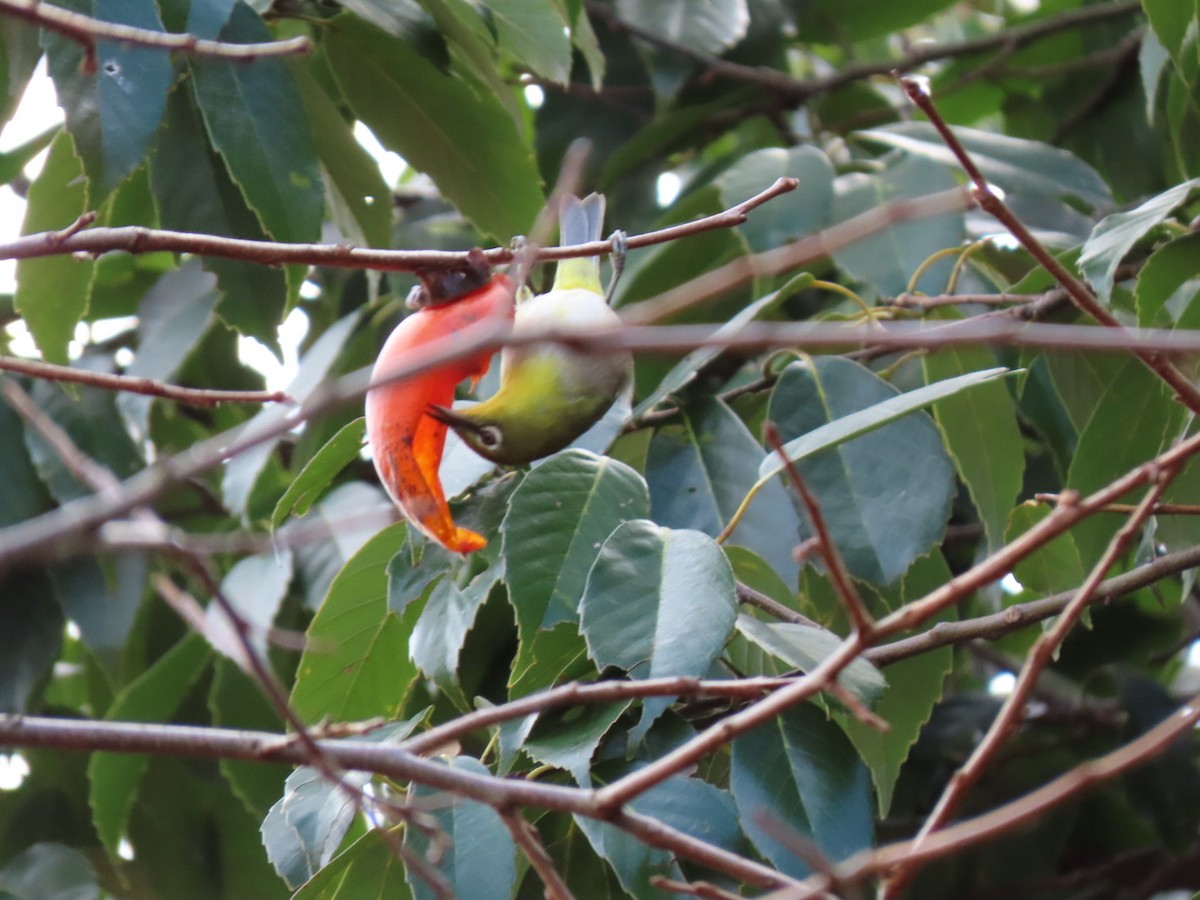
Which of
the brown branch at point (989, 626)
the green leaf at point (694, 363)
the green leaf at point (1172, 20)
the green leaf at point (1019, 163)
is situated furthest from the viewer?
the green leaf at point (1019, 163)

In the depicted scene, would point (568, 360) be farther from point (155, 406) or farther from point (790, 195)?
point (155, 406)

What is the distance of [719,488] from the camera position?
3.16ft

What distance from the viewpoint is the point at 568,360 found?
702 mm

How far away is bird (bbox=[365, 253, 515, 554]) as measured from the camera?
68 centimetres

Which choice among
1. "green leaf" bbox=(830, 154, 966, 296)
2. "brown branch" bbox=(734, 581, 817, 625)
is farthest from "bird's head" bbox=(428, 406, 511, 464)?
"green leaf" bbox=(830, 154, 966, 296)

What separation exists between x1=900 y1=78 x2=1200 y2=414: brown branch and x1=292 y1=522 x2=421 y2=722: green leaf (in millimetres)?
489

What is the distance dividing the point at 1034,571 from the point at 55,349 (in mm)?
836

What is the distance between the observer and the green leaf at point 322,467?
0.88m

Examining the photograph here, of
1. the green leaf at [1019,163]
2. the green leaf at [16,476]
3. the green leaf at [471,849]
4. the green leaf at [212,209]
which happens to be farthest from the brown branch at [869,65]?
the green leaf at [471,849]

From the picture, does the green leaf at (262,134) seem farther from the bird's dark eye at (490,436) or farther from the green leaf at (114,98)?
the bird's dark eye at (490,436)

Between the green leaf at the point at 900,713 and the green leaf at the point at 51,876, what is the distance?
0.73m

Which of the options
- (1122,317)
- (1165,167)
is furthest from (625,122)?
(1122,317)

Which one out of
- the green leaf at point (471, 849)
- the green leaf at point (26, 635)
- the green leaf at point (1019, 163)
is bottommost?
the green leaf at point (26, 635)

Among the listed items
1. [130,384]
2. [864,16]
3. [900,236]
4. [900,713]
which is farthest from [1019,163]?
[130,384]
